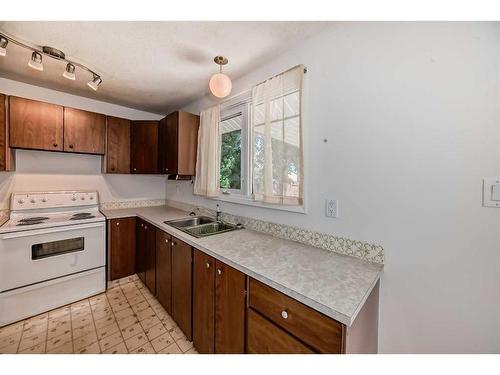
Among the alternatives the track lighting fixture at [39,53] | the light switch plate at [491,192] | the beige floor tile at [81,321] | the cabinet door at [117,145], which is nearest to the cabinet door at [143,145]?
the cabinet door at [117,145]

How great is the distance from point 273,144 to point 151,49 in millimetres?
1240

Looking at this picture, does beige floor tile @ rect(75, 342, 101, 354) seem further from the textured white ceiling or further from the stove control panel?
the textured white ceiling

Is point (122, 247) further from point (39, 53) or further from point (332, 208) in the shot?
point (332, 208)

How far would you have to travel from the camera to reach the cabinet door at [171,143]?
241 centimetres

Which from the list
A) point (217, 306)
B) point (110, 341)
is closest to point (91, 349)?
point (110, 341)

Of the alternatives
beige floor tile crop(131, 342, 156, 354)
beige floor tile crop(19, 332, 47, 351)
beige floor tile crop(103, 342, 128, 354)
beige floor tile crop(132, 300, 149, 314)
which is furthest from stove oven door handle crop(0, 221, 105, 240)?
beige floor tile crop(131, 342, 156, 354)

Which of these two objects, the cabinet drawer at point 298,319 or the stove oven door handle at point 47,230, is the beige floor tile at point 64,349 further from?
the cabinet drawer at point 298,319

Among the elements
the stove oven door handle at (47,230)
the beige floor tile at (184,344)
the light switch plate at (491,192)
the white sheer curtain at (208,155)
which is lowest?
the beige floor tile at (184,344)

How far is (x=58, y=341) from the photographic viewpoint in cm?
158

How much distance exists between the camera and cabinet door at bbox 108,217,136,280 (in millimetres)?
2410

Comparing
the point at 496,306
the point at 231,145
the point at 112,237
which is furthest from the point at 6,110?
the point at 496,306

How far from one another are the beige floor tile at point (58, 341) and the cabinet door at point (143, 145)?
6.15 feet
